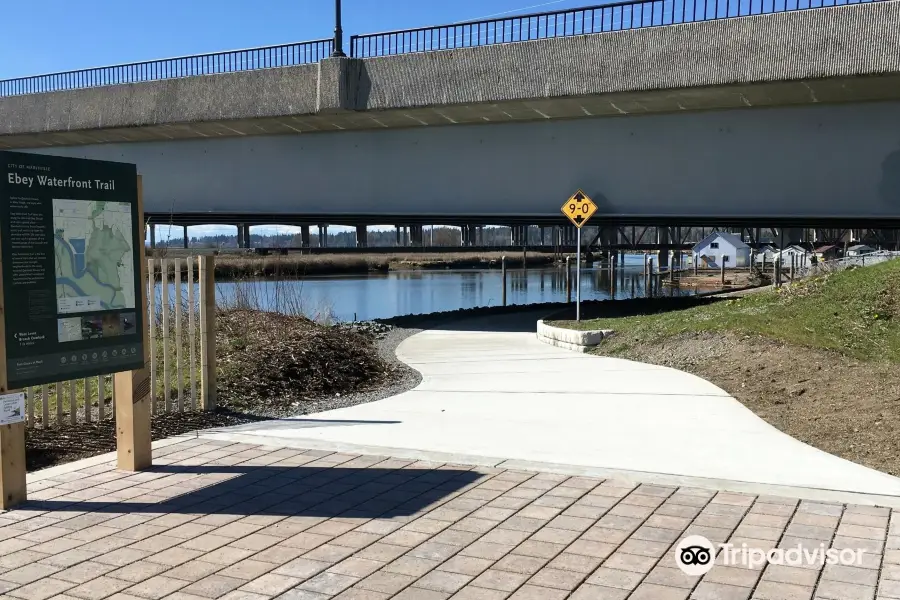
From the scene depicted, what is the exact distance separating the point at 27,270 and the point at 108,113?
740 inches

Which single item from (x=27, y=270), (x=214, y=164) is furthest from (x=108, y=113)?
(x=27, y=270)

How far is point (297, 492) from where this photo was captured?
221 inches

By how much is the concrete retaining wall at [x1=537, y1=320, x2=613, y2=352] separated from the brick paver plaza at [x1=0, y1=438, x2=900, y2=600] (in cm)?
783

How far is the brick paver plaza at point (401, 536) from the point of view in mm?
3973

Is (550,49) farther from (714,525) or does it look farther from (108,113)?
(714,525)

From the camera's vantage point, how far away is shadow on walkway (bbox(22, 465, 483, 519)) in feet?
17.2

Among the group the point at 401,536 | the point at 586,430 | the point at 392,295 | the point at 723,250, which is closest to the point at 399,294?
the point at 392,295

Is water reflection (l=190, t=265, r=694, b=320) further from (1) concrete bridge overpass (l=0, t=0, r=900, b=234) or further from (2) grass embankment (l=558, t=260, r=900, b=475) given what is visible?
(2) grass embankment (l=558, t=260, r=900, b=475)

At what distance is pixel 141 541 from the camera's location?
466 centimetres

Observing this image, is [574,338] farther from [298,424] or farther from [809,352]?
[298,424]
